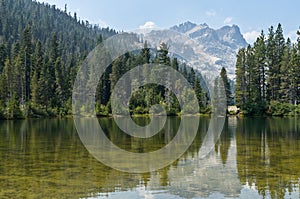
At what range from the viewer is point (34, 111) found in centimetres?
6869

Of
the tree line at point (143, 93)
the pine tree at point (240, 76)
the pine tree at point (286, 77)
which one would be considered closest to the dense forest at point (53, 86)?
the tree line at point (143, 93)

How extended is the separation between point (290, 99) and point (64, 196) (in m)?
68.8

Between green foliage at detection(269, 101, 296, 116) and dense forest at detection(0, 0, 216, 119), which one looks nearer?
green foliage at detection(269, 101, 296, 116)

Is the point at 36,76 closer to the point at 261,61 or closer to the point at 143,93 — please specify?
the point at 143,93

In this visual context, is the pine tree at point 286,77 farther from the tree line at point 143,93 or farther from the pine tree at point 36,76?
the pine tree at point 36,76

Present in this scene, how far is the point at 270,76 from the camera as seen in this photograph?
78375 millimetres

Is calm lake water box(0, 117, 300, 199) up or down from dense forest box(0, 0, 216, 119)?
down

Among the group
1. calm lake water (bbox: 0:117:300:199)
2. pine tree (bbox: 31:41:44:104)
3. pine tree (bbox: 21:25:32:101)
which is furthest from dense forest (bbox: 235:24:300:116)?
calm lake water (bbox: 0:117:300:199)

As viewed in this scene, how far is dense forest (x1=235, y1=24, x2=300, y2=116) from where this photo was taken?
7200 cm

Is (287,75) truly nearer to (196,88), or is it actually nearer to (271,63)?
(271,63)

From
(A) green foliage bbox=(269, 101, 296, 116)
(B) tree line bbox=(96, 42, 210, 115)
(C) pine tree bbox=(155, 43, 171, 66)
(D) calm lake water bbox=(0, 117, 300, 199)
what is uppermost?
(C) pine tree bbox=(155, 43, 171, 66)

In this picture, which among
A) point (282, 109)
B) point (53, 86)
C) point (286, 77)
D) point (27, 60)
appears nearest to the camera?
point (282, 109)

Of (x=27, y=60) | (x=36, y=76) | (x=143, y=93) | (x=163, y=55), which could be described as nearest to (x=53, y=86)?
(x=36, y=76)

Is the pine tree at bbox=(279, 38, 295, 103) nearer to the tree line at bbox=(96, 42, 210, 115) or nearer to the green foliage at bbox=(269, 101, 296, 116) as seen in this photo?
the green foliage at bbox=(269, 101, 296, 116)
